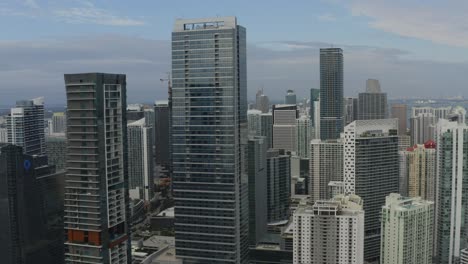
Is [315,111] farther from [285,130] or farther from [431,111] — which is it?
[431,111]

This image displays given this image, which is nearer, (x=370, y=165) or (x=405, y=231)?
(x=405, y=231)

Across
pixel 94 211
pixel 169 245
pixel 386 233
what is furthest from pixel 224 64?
pixel 169 245

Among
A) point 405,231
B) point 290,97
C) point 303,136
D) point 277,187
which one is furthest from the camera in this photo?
point 290,97

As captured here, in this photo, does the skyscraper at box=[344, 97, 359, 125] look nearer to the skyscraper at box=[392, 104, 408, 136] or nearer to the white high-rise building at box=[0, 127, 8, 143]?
the skyscraper at box=[392, 104, 408, 136]

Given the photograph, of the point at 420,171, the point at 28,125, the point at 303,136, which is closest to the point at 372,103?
the point at 303,136

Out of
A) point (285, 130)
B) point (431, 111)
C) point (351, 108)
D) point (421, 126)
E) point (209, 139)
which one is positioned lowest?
point (285, 130)

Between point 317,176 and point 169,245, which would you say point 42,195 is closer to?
point 169,245

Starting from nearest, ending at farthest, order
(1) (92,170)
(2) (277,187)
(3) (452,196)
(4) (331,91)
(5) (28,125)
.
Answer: (1) (92,170), (3) (452,196), (5) (28,125), (2) (277,187), (4) (331,91)

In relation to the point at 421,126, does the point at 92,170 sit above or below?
above
